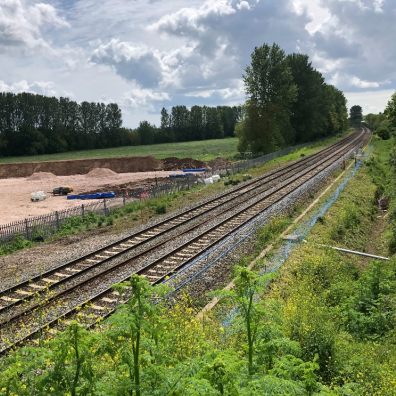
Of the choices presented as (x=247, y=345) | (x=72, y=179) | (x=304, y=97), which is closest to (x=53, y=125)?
(x=72, y=179)

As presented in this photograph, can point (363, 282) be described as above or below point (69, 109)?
below

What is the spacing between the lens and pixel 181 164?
263 ft

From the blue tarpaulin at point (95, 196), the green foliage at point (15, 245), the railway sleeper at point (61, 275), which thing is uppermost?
the railway sleeper at point (61, 275)

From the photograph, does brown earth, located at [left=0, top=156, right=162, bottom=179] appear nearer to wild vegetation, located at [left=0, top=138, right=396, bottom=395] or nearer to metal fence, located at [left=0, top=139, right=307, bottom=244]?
metal fence, located at [left=0, top=139, right=307, bottom=244]

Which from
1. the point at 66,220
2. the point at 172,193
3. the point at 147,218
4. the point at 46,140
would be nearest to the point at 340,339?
the point at 147,218

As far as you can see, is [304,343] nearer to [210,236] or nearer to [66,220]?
[210,236]

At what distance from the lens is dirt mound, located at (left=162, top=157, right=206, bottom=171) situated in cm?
7806

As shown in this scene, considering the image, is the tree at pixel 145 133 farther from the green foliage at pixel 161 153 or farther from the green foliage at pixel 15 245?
the green foliage at pixel 15 245

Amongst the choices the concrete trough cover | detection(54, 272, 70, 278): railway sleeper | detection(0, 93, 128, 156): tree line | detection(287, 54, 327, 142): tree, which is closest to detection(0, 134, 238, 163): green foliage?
detection(0, 93, 128, 156): tree line

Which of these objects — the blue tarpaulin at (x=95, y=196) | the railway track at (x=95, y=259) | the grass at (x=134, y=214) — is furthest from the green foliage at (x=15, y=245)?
the blue tarpaulin at (x=95, y=196)

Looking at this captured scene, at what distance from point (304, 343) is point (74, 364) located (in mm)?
6028

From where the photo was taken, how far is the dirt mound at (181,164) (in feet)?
256

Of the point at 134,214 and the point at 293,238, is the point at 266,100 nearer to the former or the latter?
the point at 134,214

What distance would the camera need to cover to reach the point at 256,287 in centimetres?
610
